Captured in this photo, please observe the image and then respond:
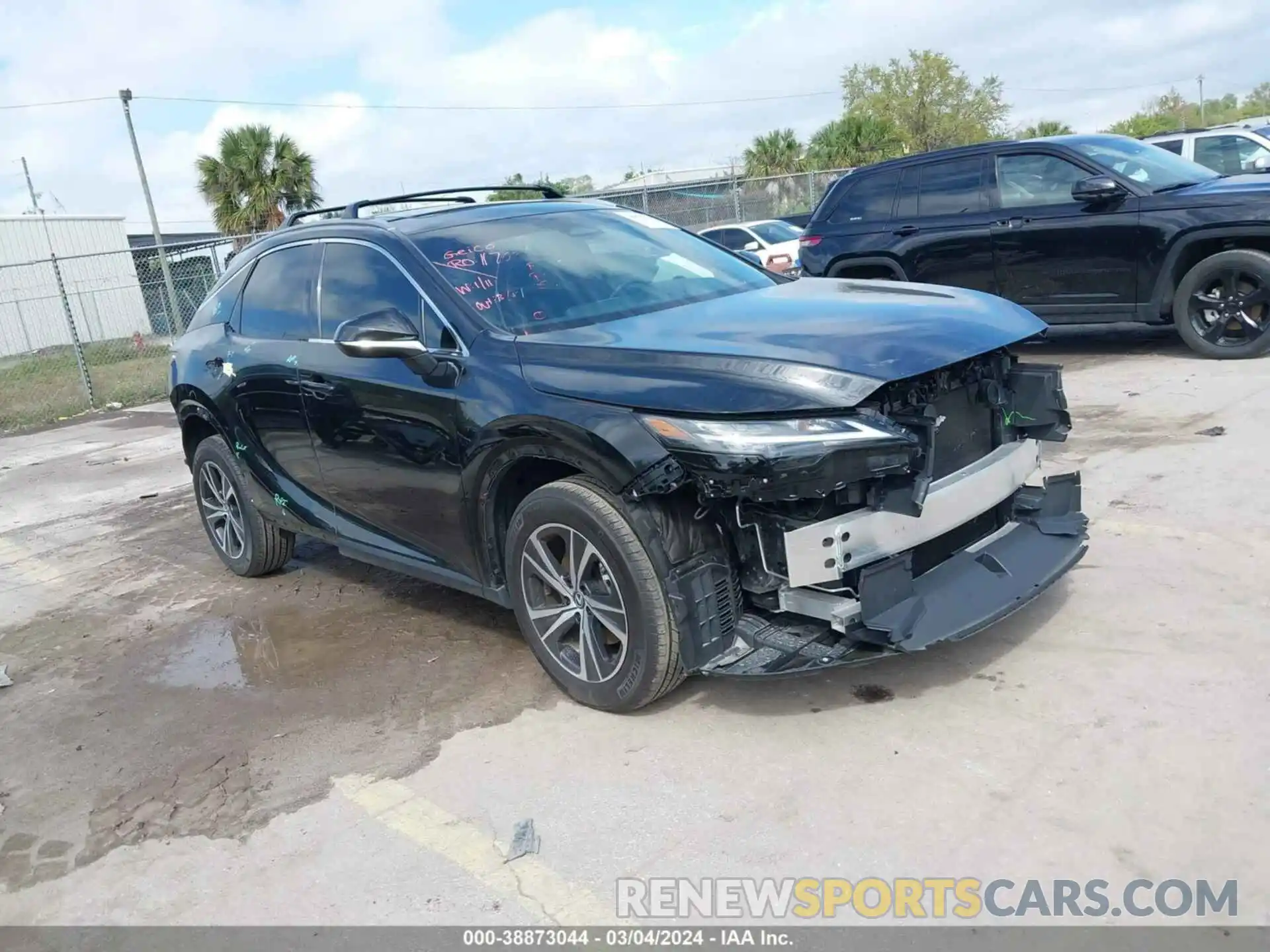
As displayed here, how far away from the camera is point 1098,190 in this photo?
27.2 feet

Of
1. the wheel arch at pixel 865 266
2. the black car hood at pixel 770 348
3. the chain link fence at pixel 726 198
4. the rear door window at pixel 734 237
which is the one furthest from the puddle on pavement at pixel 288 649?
the chain link fence at pixel 726 198

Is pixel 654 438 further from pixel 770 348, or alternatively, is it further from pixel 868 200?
pixel 868 200

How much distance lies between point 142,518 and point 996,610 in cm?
658

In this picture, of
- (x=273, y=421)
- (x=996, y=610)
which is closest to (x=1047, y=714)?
(x=996, y=610)

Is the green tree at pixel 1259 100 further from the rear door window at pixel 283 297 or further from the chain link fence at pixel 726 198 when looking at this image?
the rear door window at pixel 283 297

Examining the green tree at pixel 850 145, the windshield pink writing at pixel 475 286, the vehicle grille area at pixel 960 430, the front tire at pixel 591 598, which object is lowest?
the front tire at pixel 591 598

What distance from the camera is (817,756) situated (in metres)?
3.42

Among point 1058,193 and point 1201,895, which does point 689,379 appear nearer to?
point 1201,895

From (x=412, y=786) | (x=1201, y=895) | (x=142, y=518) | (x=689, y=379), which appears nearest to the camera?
(x=1201, y=895)

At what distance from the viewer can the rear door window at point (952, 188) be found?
9.33 metres

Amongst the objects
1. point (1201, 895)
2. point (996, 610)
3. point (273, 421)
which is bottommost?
point (1201, 895)

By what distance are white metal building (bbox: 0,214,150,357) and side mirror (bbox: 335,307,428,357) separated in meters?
16.6

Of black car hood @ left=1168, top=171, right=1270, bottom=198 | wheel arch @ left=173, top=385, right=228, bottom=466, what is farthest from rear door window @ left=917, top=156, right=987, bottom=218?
wheel arch @ left=173, top=385, right=228, bottom=466
